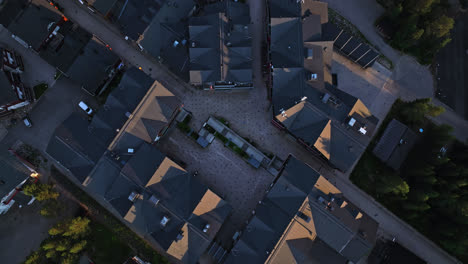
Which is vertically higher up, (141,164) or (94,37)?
(94,37)

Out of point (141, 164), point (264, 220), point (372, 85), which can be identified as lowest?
point (141, 164)

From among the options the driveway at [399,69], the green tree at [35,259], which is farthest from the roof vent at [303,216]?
the green tree at [35,259]

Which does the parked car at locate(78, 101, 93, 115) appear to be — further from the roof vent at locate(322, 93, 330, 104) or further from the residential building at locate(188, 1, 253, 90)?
the roof vent at locate(322, 93, 330, 104)

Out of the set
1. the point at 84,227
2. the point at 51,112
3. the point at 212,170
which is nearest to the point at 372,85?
the point at 212,170

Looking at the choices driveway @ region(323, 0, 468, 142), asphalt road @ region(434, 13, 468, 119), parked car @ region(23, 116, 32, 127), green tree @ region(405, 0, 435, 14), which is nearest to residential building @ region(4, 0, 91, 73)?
parked car @ region(23, 116, 32, 127)

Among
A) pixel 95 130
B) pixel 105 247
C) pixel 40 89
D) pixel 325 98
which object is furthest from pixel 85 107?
pixel 325 98

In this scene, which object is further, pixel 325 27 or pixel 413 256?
pixel 325 27

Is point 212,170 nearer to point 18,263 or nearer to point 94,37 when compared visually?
point 94,37

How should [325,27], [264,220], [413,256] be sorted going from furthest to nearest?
[325,27] < [413,256] < [264,220]
